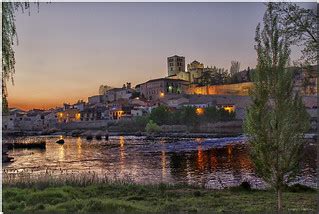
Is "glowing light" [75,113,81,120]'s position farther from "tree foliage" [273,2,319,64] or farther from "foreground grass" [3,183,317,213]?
"tree foliage" [273,2,319,64]

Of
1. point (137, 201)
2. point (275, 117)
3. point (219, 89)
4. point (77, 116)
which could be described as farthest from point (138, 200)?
point (77, 116)

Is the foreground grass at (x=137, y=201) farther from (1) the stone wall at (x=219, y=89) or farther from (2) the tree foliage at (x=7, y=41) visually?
(1) the stone wall at (x=219, y=89)

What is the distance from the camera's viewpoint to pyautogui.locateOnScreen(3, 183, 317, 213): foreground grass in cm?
503

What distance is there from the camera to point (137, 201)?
268 inches

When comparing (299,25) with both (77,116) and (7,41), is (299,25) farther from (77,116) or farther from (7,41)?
(77,116)

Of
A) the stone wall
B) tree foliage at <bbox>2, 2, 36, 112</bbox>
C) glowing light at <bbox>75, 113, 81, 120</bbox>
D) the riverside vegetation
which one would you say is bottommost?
the riverside vegetation

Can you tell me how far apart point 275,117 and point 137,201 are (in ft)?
10.5

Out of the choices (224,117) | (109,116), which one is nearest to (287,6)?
(224,117)

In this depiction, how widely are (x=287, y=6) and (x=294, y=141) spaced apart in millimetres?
1758

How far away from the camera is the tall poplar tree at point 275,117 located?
4.57 m

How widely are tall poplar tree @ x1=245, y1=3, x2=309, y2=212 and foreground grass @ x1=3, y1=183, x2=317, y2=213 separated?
2.13 feet

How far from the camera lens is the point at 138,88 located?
86.9 meters

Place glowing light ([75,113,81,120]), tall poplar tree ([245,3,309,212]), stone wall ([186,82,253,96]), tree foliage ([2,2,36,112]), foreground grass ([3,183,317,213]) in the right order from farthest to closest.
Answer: glowing light ([75,113,81,120]), stone wall ([186,82,253,96]), foreground grass ([3,183,317,213]), tall poplar tree ([245,3,309,212]), tree foliage ([2,2,36,112])

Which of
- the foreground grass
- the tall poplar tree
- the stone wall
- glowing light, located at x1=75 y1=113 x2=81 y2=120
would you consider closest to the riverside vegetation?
the foreground grass
